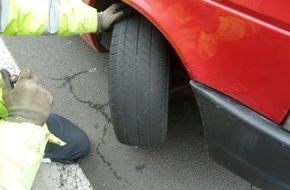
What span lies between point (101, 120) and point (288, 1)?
1498 mm

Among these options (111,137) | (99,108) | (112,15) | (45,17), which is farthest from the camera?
(99,108)

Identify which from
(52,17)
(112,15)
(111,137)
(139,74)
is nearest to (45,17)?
(52,17)

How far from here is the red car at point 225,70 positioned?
1.39 m

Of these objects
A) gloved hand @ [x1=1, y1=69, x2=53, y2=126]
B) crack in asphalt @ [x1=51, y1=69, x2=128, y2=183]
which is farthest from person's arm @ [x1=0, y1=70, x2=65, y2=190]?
crack in asphalt @ [x1=51, y1=69, x2=128, y2=183]

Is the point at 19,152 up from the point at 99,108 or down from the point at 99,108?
up

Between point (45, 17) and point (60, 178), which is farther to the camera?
point (60, 178)

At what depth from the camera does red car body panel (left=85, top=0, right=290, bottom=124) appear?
1.36m

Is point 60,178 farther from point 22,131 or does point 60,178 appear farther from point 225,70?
point 225,70

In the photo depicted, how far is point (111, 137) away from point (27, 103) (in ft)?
2.98

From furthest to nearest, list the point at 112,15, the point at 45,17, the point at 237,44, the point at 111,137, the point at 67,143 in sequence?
the point at 111,137
the point at 67,143
the point at 112,15
the point at 45,17
the point at 237,44

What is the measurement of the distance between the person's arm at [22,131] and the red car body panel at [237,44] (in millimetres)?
543

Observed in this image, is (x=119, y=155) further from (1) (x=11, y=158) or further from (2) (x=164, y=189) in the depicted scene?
(1) (x=11, y=158)

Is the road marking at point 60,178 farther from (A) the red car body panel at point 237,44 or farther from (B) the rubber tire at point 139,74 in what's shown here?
(A) the red car body panel at point 237,44

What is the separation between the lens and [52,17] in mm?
1785
